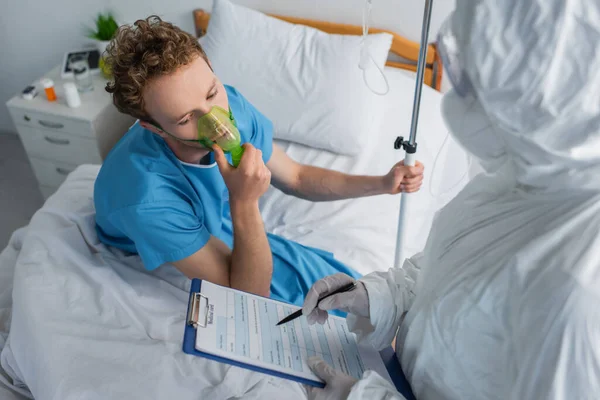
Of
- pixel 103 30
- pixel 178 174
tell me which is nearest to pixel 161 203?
pixel 178 174

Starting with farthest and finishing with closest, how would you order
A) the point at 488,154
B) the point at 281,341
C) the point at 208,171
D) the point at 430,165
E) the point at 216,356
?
the point at 430,165
the point at 208,171
the point at 281,341
the point at 216,356
the point at 488,154

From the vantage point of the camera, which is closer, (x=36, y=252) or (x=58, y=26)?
(x=36, y=252)

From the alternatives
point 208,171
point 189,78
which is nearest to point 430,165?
point 208,171

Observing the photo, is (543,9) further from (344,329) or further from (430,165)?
(430,165)

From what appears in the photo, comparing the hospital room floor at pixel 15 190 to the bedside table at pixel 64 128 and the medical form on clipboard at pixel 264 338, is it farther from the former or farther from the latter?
the medical form on clipboard at pixel 264 338

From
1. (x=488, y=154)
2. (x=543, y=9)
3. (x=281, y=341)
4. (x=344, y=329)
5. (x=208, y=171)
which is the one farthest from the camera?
(x=208, y=171)

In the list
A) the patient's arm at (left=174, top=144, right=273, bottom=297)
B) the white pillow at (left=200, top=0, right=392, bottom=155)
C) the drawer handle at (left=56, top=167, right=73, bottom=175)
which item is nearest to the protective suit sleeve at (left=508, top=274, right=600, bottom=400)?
the patient's arm at (left=174, top=144, right=273, bottom=297)

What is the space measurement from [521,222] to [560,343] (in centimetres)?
17

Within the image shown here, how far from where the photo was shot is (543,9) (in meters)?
0.48

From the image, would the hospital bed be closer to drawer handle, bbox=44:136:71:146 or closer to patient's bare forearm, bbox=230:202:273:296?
patient's bare forearm, bbox=230:202:273:296

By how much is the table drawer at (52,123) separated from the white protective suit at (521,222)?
176cm

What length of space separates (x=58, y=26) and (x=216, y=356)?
238 centimetres

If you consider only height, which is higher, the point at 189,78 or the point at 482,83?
the point at 482,83

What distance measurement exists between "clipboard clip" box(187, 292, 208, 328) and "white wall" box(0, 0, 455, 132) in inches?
59.4
